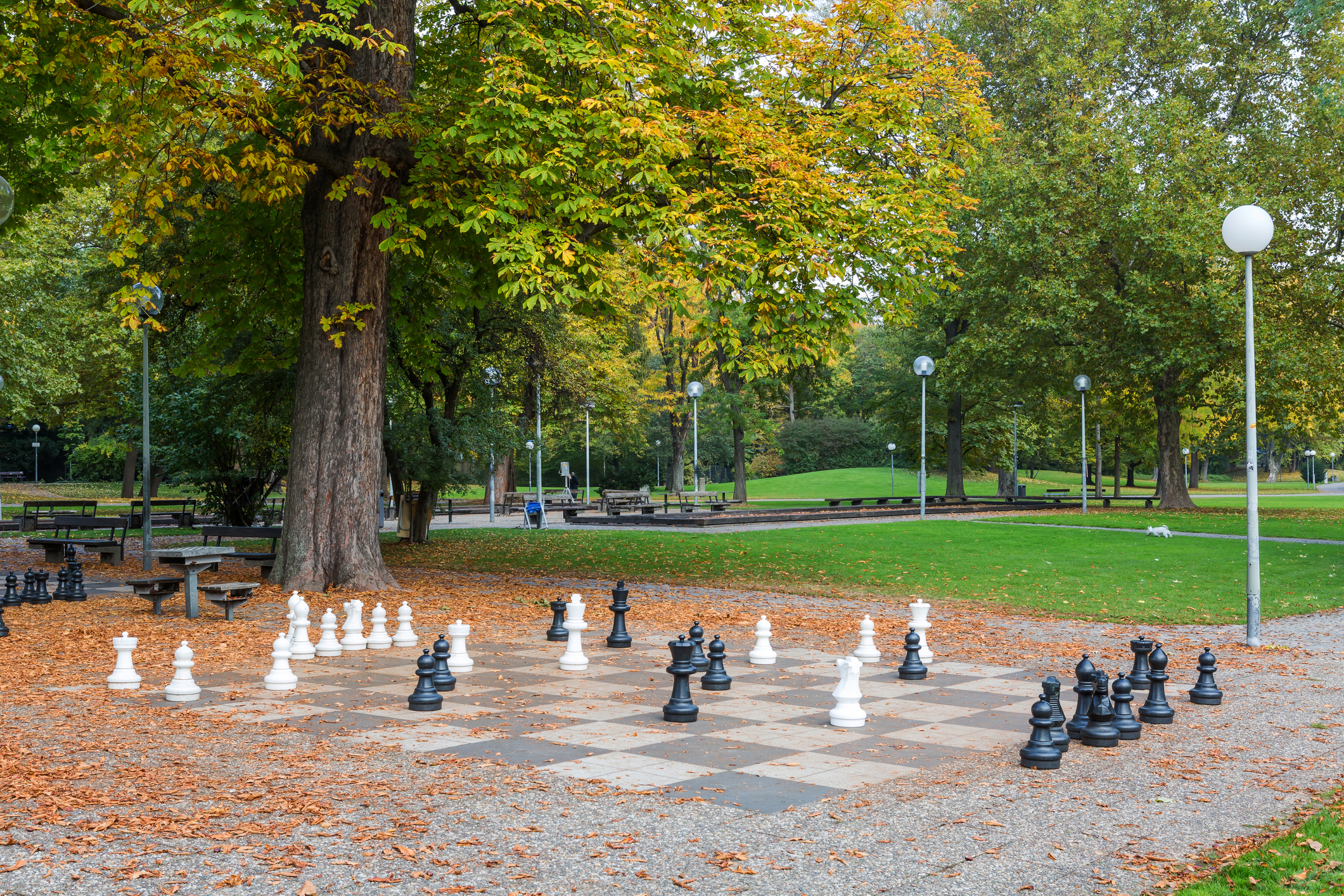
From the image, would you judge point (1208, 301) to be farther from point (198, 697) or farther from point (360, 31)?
point (198, 697)

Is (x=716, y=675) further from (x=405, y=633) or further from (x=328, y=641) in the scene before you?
(x=328, y=641)

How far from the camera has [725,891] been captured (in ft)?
14.6

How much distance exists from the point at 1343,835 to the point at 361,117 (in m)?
12.6

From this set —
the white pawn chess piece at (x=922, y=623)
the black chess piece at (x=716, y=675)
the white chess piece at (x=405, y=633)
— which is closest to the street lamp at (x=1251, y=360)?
the white pawn chess piece at (x=922, y=623)

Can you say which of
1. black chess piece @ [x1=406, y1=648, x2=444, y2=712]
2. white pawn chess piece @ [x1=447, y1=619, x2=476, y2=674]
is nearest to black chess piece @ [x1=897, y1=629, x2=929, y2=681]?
white pawn chess piece @ [x1=447, y1=619, x2=476, y2=674]

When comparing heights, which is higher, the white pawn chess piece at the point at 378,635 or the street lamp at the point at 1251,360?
Answer: the street lamp at the point at 1251,360

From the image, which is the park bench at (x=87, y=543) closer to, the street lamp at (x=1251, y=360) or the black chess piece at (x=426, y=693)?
the black chess piece at (x=426, y=693)

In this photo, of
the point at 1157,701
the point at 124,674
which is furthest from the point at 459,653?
the point at 1157,701

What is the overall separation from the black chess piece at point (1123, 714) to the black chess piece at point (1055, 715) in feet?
1.79

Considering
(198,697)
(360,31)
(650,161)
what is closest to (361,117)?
(360,31)

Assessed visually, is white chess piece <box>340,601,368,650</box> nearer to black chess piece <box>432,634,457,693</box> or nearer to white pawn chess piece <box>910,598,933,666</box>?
black chess piece <box>432,634,457,693</box>

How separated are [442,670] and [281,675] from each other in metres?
1.34

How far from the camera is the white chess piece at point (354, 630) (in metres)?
Answer: 10.7

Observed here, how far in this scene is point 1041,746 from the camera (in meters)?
6.36
